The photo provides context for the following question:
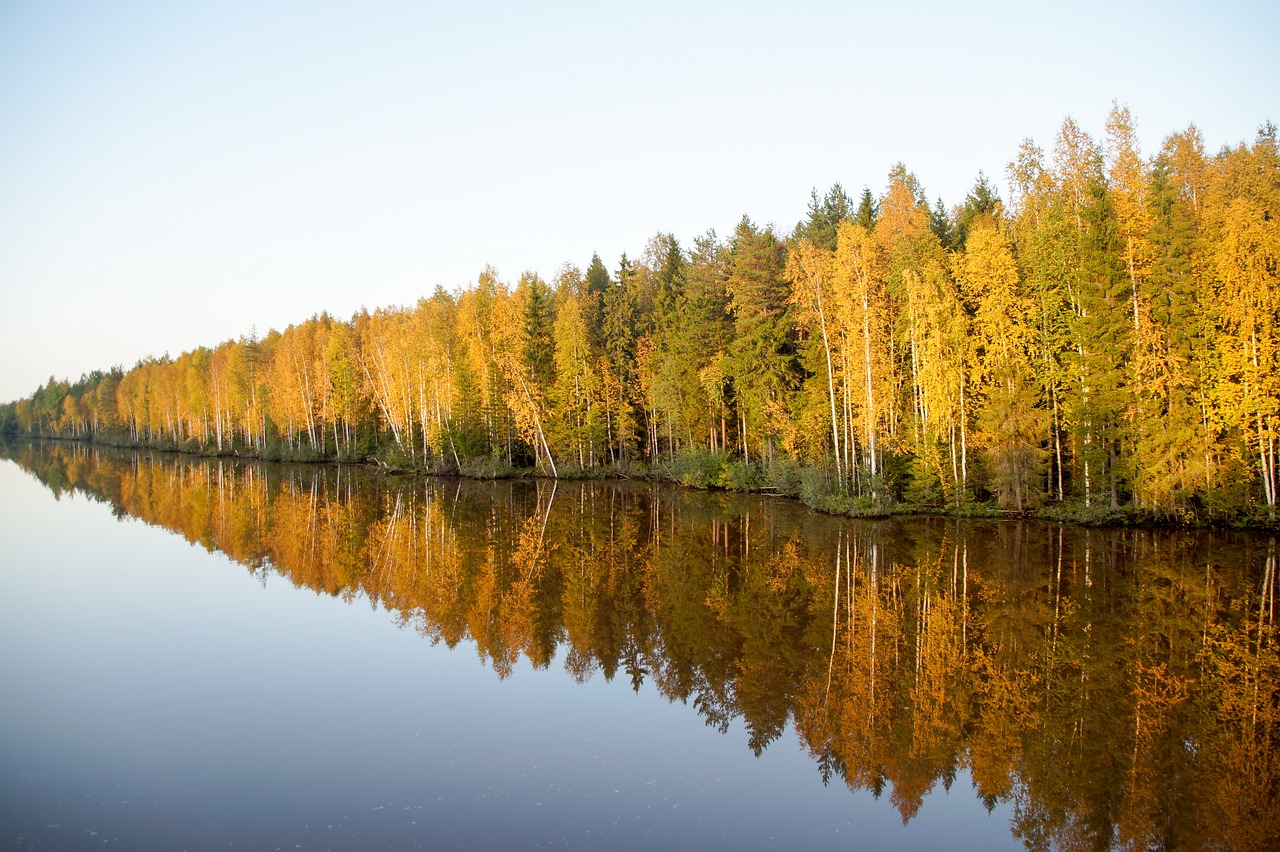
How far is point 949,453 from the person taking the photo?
30141mm

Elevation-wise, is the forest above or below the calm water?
above

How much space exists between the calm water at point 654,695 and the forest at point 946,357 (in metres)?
4.24

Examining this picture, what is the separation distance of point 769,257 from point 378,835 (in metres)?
33.7

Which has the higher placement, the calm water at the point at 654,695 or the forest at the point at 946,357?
the forest at the point at 946,357

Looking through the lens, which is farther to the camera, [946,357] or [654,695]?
[946,357]

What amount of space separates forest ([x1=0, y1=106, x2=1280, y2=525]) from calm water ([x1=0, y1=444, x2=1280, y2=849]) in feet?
13.9

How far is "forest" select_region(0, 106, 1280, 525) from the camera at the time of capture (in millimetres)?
25078

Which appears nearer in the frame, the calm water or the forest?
the calm water

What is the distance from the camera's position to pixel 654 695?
1260 cm

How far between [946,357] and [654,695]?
21991 mm

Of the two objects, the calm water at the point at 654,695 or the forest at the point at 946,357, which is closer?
the calm water at the point at 654,695

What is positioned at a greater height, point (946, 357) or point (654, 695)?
point (946, 357)

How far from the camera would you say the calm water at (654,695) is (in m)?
8.63

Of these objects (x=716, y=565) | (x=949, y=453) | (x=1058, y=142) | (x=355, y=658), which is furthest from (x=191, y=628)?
(x=1058, y=142)
